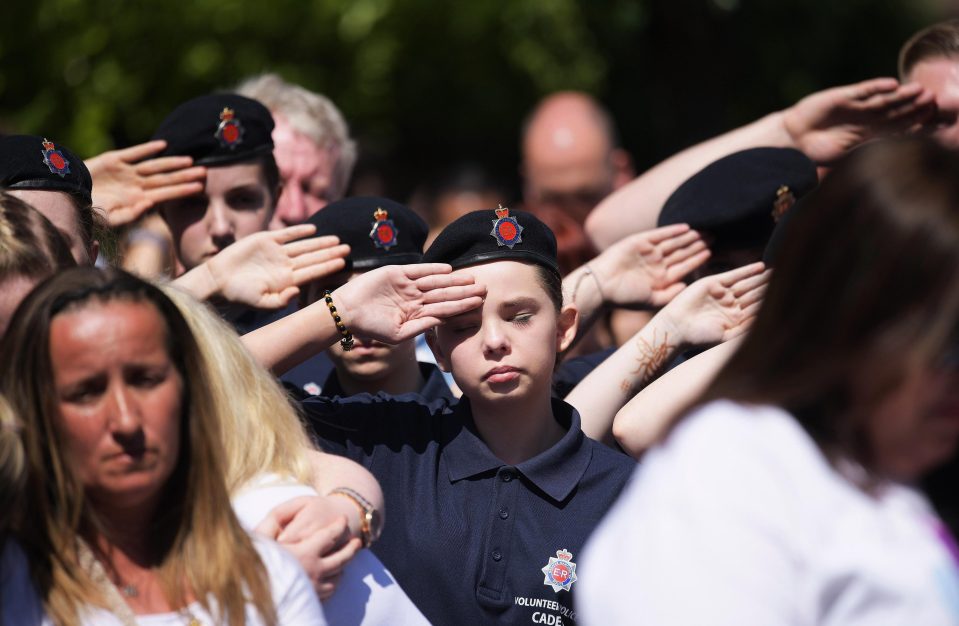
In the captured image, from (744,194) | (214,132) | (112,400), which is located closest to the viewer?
(112,400)

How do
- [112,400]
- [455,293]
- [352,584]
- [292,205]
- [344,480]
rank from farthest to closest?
[292,205] → [455,293] → [344,480] → [352,584] → [112,400]

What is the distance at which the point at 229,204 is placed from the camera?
440cm

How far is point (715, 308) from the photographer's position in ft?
12.1

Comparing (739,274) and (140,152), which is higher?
(140,152)

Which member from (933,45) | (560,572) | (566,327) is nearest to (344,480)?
(560,572)

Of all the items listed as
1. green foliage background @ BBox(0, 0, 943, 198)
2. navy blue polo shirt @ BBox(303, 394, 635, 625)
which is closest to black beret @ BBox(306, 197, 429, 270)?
navy blue polo shirt @ BBox(303, 394, 635, 625)

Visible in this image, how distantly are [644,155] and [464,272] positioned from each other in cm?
835

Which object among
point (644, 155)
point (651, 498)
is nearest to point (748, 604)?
point (651, 498)

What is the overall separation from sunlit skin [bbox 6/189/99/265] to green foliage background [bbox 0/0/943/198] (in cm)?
442

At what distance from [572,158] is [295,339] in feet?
11.8

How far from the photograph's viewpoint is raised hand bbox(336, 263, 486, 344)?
126 inches

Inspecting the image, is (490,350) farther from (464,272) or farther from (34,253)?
(34,253)

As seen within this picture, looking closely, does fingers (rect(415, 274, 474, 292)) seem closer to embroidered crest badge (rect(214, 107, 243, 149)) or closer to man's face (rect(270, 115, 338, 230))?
embroidered crest badge (rect(214, 107, 243, 149))

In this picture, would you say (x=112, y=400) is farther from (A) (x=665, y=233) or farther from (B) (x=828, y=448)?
(A) (x=665, y=233)
